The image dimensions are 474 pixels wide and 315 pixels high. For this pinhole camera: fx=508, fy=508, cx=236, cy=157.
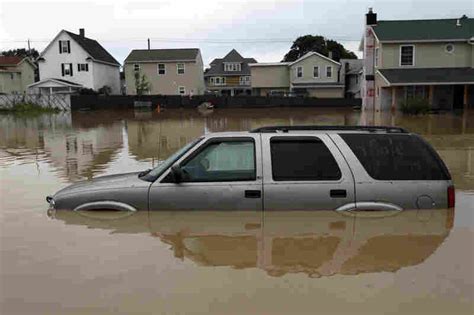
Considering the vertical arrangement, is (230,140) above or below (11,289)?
above

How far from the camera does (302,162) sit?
6.31 meters

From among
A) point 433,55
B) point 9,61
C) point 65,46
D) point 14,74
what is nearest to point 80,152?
point 433,55

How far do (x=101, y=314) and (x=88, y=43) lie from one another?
216ft

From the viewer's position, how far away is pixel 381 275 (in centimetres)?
501

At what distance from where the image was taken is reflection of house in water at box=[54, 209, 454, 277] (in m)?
5.54

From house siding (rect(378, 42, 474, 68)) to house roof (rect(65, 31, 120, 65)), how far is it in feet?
117

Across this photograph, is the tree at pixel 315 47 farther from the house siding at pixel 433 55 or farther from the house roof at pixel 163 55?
the house siding at pixel 433 55

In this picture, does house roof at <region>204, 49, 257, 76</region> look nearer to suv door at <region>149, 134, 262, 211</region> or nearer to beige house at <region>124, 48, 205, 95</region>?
beige house at <region>124, 48, 205, 95</region>

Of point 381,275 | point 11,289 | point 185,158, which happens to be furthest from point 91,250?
point 381,275


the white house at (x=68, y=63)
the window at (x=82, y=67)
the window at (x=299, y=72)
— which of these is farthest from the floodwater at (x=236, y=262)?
the window at (x=299, y=72)

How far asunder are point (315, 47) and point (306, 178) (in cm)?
9081

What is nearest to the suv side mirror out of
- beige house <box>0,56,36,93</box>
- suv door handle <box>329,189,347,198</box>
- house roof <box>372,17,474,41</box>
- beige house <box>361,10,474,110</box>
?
suv door handle <box>329,189,347,198</box>

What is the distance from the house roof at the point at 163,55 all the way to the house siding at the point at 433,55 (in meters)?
28.8

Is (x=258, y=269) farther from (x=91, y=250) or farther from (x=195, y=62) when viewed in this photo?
(x=195, y=62)
